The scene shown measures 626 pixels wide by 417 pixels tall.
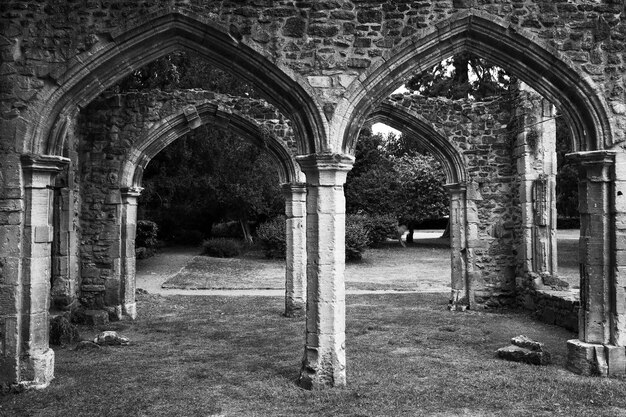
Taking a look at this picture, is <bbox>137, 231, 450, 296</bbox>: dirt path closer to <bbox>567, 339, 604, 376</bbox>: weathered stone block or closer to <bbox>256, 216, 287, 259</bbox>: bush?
<bbox>256, 216, 287, 259</bbox>: bush

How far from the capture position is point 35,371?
6.21 metres

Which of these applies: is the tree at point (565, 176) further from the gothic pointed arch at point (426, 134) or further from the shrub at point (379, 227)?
the gothic pointed arch at point (426, 134)

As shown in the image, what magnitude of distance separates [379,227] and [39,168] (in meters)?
19.4

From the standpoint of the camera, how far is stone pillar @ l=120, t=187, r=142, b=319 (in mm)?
11039

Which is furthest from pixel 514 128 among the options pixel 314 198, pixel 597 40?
pixel 314 198

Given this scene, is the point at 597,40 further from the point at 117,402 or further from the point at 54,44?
the point at 117,402

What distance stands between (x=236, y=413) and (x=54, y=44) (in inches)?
181

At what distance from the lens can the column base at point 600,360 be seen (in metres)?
6.63

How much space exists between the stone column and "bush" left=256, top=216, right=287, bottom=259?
15.2 metres

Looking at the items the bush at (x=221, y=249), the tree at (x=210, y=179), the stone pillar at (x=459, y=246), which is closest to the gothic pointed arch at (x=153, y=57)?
the stone pillar at (x=459, y=246)

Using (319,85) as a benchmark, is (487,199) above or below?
below

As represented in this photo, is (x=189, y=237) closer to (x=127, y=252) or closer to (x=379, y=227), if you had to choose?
(x=379, y=227)

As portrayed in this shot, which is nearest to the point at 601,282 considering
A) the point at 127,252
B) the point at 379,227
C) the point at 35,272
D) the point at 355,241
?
the point at 35,272

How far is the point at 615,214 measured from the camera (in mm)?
6691
